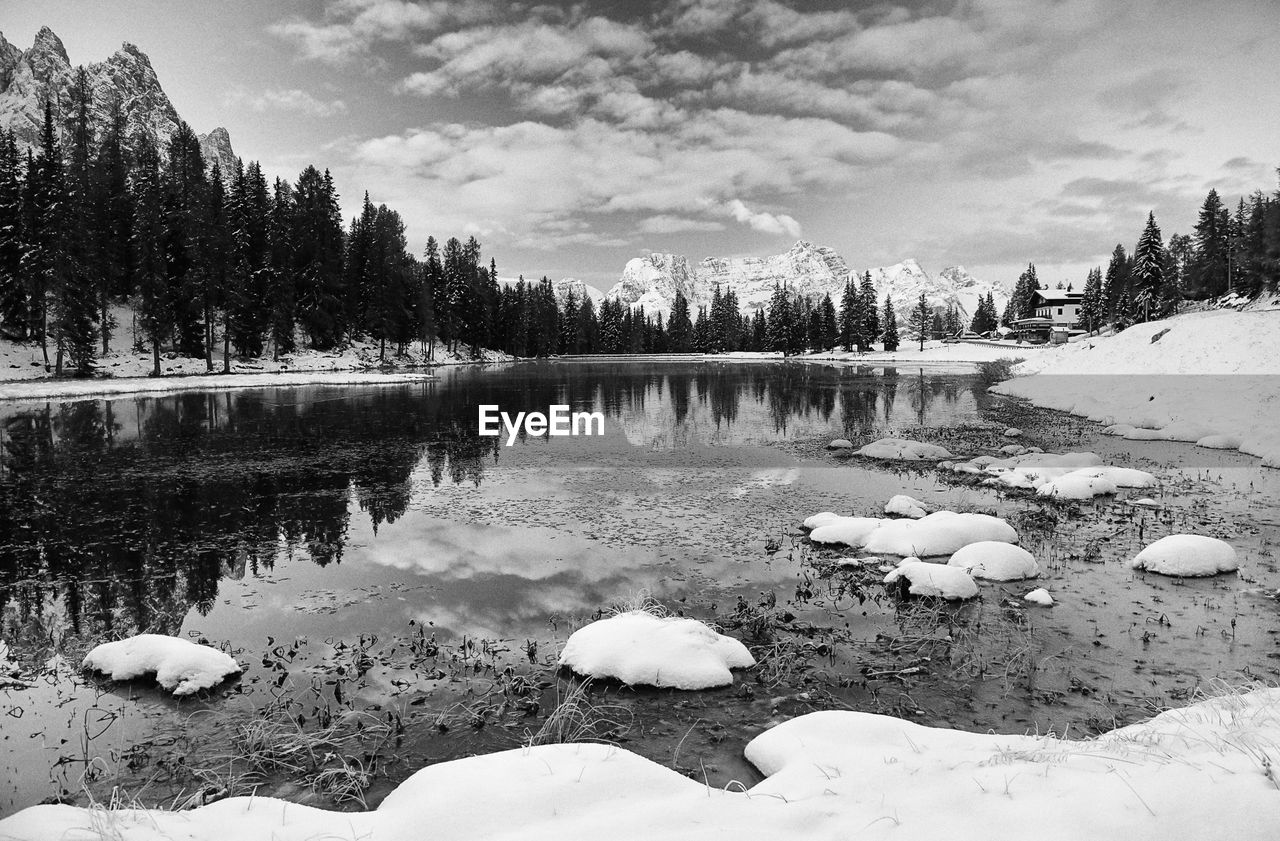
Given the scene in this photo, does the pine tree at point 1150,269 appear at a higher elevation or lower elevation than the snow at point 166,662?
higher

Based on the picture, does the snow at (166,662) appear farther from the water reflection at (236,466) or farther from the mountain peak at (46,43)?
the mountain peak at (46,43)

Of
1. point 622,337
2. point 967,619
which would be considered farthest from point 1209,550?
point 622,337

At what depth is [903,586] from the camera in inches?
414

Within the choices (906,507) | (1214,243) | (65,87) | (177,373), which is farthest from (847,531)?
(65,87)

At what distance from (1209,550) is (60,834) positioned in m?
15.4

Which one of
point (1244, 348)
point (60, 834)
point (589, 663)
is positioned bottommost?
point (589, 663)

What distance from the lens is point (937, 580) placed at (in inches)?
403

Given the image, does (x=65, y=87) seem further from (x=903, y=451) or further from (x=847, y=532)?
(x=847, y=532)

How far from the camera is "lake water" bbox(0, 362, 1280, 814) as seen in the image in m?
6.63

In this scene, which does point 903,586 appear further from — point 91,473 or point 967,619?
point 91,473

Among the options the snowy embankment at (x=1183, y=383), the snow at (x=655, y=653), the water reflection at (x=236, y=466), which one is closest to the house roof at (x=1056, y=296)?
the snowy embankment at (x=1183, y=383)

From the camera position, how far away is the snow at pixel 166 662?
24.5 ft

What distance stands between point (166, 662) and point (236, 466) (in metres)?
15.2

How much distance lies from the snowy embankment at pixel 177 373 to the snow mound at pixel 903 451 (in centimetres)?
4761
